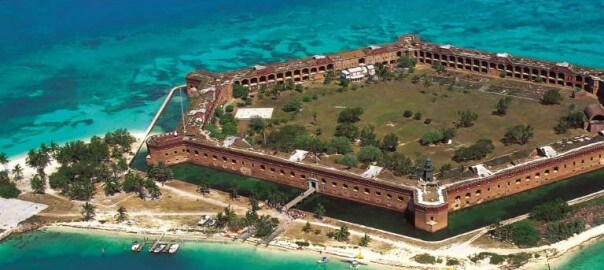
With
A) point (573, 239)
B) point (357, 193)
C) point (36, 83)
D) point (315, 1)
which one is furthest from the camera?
point (315, 1)

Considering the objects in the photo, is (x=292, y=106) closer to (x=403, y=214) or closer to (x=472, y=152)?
(x=472, y=152)

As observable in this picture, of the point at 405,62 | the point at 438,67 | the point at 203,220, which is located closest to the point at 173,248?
the point at 203,220

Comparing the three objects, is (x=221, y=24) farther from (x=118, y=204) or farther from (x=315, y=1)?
(x=118, y=204)

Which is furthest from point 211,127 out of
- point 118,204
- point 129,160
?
point 118,204

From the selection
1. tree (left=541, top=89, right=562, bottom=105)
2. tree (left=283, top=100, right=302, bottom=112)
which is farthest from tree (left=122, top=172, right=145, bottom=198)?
tree (left=541, top=89, right=562, bottom=105)

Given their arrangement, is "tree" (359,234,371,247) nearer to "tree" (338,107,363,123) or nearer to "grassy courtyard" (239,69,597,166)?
"grassy courtyard" (239,69,597,166)
